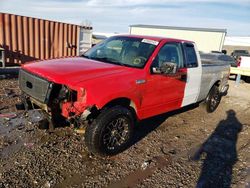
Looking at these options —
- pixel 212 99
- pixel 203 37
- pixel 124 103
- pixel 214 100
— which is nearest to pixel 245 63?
pixel 214 100

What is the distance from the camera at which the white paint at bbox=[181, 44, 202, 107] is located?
544 cm

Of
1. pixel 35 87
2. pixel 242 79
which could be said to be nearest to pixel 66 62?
pixel 35 87

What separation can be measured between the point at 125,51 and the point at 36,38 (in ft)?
25.4

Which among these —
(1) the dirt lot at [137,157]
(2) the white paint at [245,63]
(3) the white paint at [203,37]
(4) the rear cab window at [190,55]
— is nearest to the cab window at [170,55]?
(4) the rear cab window at [190,55]

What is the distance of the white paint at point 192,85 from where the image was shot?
214 inches

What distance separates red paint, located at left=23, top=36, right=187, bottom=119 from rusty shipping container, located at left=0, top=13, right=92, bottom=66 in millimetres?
7329

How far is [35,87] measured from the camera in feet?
12.7

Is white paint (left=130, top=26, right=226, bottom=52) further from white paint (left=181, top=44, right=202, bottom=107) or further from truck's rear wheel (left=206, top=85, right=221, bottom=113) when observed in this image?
white paint (left=181, top=44, right=202, bottom=107)

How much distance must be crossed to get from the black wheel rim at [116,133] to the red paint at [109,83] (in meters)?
0.38

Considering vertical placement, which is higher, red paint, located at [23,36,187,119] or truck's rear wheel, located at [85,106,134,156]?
red paint, located at [23,36,187,119]

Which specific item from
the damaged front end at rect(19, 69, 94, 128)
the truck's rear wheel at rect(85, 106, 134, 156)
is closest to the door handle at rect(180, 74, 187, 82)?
the truck's rear wheel at rect(85, 106, 134, 156)

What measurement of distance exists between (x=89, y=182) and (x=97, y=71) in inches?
62.8

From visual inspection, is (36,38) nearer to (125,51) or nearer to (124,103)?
(125,51)

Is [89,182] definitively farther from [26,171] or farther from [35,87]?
[35,87]
